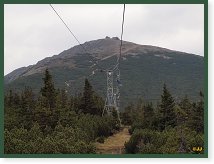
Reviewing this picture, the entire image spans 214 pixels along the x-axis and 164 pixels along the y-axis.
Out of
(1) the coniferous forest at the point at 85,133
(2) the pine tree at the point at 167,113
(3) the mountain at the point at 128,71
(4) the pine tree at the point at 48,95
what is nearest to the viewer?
(1) the coniferous forest at the point at 85,133

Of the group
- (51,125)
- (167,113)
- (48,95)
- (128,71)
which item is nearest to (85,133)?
(51,125)

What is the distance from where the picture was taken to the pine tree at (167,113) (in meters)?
13.3

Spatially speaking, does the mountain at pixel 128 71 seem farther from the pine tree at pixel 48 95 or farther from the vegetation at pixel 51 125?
the vegetation at pixel 51 125

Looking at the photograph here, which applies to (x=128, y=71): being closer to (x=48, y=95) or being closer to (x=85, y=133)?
(x=48, y=95)

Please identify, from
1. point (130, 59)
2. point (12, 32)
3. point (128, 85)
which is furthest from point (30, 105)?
point (130, 59)

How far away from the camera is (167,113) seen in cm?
1556

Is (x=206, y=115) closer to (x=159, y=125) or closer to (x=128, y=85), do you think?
(x=159, y=125)

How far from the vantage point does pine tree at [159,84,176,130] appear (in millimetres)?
13289

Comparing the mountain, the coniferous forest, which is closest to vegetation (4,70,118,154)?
the coniferous forest

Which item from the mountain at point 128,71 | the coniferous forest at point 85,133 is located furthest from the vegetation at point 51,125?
the mountain at point 128,71

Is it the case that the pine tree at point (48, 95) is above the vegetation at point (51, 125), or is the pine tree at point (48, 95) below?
above

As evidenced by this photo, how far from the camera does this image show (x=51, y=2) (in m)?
9.07

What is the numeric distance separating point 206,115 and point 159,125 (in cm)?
525

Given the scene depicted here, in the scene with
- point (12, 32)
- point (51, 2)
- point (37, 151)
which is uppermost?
point (51, 2)
